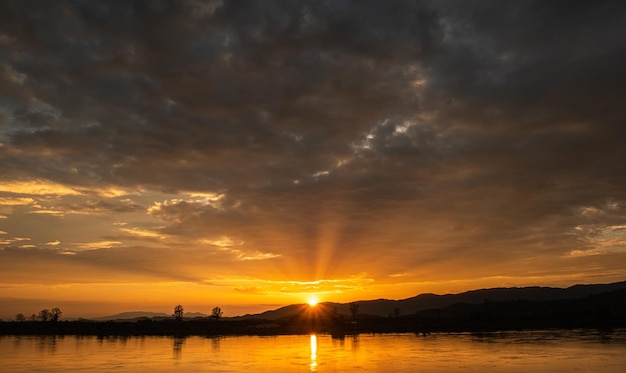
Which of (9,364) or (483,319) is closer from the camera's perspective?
(9,364)

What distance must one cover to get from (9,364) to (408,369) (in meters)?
43.1

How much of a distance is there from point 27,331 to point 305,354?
117073mm

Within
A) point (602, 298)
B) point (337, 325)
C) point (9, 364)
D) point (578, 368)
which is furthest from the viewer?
point (602, 298)

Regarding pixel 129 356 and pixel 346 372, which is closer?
pixel 346 372

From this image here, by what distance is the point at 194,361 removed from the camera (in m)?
55.1

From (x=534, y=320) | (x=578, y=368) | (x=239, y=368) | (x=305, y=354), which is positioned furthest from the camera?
(x=534, y=320)

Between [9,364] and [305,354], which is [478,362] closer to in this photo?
[305,354]

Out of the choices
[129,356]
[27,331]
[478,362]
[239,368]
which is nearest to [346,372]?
[239,368]

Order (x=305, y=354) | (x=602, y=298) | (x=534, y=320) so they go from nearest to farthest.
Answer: (x=305, y=354), (x=534, y=320), (x=602, y=298)

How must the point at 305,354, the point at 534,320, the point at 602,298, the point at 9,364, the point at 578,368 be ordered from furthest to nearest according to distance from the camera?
the point at 602,298 < the point at 534,320 < the point at 305,354 < the point at 9,364 < the point at 578,368

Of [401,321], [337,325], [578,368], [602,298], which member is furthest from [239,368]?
[602,298]

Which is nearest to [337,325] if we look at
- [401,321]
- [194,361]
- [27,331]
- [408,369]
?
[401,321]

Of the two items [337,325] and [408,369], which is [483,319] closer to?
[337,325]

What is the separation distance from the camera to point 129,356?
2483 inches
